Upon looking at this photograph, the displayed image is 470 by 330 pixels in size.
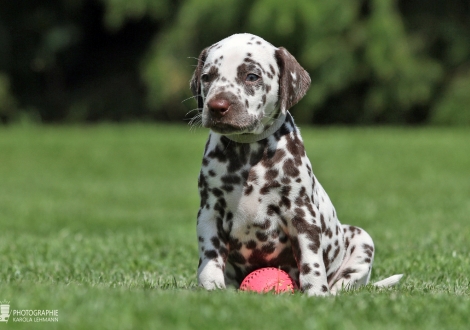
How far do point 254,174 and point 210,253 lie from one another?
0.62 metres

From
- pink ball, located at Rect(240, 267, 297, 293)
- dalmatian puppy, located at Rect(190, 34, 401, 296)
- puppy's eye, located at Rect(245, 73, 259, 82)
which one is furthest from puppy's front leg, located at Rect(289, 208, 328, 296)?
puppy's eye, located at Rect(245, 73, 259, 82)

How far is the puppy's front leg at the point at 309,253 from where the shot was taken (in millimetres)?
5266

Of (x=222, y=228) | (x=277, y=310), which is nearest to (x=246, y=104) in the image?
(x=222, y=228)

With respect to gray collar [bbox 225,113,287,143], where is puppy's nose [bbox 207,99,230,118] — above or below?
above

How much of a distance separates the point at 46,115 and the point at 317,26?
14.0 m

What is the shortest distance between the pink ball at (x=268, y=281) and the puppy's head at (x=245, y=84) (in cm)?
99

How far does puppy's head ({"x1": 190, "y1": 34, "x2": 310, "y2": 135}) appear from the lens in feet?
17.0

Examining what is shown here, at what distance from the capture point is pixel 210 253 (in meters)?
5.38

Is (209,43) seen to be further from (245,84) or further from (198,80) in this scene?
(245,84)

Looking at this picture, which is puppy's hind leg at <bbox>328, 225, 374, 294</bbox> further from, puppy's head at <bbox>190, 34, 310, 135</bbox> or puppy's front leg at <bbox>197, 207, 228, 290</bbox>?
puppy's head at <bbox>190, 34, 310, 135</bbox>

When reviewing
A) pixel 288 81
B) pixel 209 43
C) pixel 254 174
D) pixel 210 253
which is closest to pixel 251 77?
pixel 288 81

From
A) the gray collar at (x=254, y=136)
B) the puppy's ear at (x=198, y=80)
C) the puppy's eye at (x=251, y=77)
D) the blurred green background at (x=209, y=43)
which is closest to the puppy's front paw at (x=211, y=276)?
the gray collar at (x=254, y=136)

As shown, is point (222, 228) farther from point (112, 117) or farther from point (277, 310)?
point (112, 117)

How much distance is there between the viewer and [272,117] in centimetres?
553
